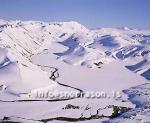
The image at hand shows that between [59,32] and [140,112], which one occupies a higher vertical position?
[59,32]

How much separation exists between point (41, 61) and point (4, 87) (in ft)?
69.8

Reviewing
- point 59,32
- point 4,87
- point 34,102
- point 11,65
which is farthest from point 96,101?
point 59,32

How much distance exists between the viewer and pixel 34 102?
26250 millimetres

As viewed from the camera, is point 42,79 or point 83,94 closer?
point 83,94

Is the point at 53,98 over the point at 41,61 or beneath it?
beneath

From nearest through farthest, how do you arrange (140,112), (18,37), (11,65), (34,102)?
(140,112), (34,102), (11,65), (18,37)

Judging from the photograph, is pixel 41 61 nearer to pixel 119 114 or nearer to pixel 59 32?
pixel 119 114

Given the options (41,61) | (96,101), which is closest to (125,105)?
(96,101)

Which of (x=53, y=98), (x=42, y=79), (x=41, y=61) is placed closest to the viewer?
(x=53, y=98)

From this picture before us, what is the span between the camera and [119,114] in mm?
23266

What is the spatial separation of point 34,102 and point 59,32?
83.4 m

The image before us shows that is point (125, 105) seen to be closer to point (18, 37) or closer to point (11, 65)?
point (11, 65)

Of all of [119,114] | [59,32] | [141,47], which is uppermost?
[59,32]

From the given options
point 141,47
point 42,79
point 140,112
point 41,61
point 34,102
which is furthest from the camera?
point 141,47
